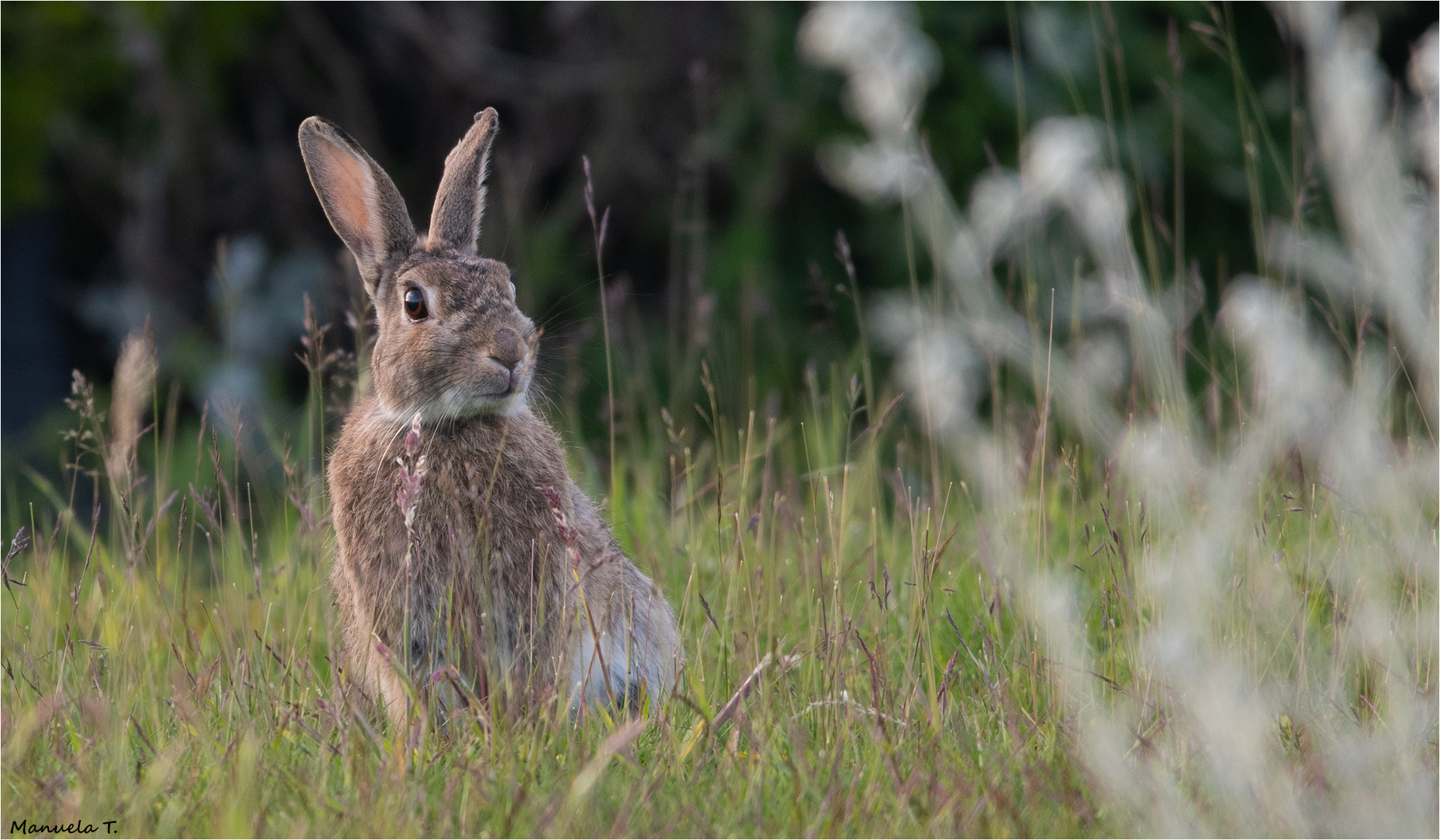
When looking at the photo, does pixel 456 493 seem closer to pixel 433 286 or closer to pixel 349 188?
pixel 433 286

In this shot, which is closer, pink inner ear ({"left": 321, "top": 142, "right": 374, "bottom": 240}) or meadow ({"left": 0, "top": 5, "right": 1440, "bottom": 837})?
meadow ({"left": 0, "top": 5, "right": 1440, "bottom": 837})

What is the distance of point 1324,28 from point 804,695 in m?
1.57

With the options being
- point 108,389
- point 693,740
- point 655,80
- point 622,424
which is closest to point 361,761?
point 693,740

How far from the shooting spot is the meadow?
205cm

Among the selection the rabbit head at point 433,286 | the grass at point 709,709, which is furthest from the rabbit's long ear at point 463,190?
the grass at point 709,709

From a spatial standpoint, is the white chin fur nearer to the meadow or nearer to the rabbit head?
the rabbit head

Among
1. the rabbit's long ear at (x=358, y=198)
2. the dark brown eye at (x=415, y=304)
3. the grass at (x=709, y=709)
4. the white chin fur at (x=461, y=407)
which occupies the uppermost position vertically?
Result: the rabbit's long ear at (x=358, y=198)

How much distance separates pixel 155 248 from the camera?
8039 millimetres

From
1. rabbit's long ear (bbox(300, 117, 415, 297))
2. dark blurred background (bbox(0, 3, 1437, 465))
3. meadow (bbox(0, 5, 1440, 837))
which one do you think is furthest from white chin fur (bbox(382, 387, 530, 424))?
dark blurred background (bbox(0, 3, 1437, 465))

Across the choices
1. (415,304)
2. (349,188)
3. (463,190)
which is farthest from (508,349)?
(349,188)

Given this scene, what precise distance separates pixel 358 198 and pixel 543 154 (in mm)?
4892

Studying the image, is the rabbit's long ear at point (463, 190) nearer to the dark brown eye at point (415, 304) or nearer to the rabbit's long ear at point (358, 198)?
the rabbit's long ear at point (358, 198)

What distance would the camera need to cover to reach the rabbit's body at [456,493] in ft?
9.71

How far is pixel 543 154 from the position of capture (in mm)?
8125
